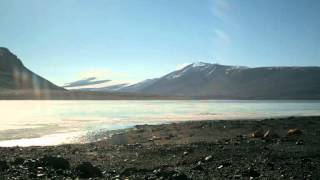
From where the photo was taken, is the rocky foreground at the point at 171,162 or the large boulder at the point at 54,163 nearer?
the rocky foreground at the point at 171,162

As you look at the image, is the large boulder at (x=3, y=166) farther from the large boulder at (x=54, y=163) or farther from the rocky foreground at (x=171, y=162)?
the large boulder at (x=54, y=163)

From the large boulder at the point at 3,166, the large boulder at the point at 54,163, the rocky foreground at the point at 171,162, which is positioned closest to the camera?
the rocky foreground at the point at 171,162

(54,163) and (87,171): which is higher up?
(54,163)

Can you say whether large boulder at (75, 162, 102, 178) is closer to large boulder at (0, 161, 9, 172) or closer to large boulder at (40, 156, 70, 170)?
large boulder at (40, 156, 70, 170)

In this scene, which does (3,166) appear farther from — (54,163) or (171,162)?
(171,162)

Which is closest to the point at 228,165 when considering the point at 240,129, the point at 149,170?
the point at 149,170

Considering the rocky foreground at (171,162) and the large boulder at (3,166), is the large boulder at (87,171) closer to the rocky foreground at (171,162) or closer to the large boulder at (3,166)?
the rocky foreground at (171,162)

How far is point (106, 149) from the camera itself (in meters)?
19.5

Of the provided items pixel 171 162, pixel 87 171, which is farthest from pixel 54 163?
pixel 171 162

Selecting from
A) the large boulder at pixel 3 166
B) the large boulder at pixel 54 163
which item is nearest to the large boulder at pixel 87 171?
the large boulder at pixel 54 163

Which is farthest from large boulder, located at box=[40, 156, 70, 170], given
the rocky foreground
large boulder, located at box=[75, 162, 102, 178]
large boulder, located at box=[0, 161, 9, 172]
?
large boulder, located at box=[0, 161, 9, 172]

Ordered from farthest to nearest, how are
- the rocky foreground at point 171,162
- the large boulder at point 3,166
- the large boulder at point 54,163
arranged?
the large boulder at point 54,163, the large boulder at point 3,166, the rocky foreground at point 171,162

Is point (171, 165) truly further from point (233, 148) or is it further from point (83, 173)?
point (233, 148)

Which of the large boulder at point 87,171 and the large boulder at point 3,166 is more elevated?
the large boulder at point 3,166
